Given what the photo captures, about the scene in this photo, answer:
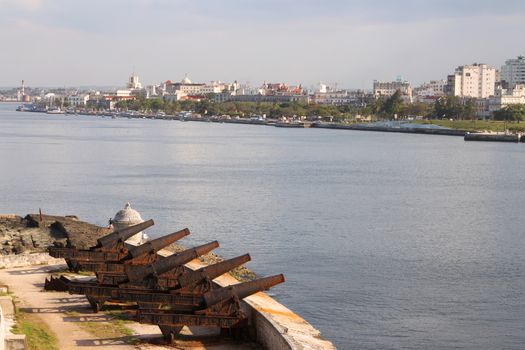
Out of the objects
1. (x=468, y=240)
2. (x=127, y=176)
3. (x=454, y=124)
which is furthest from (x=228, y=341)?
(x=454, y=124)

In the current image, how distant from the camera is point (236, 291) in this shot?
39.3ft

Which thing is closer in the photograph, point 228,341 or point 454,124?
point 228,341

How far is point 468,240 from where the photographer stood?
29.9 meters

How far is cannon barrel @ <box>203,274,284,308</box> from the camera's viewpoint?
11850 mm

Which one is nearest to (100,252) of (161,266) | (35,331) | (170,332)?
(161,266)

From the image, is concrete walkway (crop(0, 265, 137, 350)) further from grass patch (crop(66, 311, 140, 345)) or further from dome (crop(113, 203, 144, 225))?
dome (crop(113, 203, 144, 225))

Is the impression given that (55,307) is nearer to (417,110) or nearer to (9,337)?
(9,337)

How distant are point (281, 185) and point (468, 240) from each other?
65.0 feet

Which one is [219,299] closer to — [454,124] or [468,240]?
[468,240]

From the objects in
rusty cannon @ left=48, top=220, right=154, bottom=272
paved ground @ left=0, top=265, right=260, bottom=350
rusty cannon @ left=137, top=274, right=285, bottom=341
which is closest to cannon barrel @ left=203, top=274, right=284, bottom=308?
rusty cannon @ left=137, top=274, right=285, bottom=341

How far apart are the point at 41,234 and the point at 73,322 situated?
32.8ft

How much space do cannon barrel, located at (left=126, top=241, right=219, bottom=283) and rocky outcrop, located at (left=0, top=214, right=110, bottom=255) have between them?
5455 millimetres

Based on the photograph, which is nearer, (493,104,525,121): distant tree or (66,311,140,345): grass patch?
(66,311,140,345): grass patch

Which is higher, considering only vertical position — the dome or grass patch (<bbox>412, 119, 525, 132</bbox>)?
the dome
